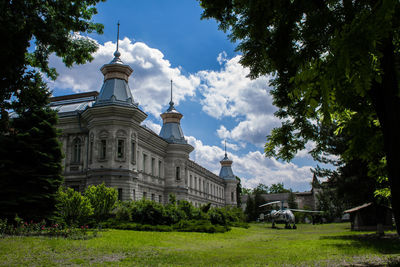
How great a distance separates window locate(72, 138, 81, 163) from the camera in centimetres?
2853

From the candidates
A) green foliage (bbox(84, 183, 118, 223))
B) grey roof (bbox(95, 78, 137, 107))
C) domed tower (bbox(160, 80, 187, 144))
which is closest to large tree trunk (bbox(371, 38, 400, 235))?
green foliage (bbox(84, 183, 118, 223))

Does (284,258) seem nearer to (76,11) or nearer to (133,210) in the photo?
(76,11)

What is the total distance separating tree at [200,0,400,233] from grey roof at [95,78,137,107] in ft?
66.0

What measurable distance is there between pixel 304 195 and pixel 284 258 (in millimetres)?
90301

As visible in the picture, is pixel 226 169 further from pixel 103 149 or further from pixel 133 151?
pixel 103 149

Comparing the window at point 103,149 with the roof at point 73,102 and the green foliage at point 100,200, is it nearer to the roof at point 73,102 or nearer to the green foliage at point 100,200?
the roof at point 73,102

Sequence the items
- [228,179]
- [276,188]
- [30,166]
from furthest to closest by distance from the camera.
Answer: [276,188], [228,179], [30,166]

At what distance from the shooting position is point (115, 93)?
28016 millimetres

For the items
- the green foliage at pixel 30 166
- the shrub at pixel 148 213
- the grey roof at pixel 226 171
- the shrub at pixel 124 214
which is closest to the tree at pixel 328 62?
the green foliage at pixel 30 166

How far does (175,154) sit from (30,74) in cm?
2847

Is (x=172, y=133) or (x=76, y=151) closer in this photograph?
(x=76, y=151)

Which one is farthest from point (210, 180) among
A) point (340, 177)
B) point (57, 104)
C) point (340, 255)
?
point (340, 255)

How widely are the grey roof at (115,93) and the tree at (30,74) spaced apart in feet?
30.5

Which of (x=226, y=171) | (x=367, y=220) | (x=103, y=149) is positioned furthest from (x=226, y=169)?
(x=103, y=149)
